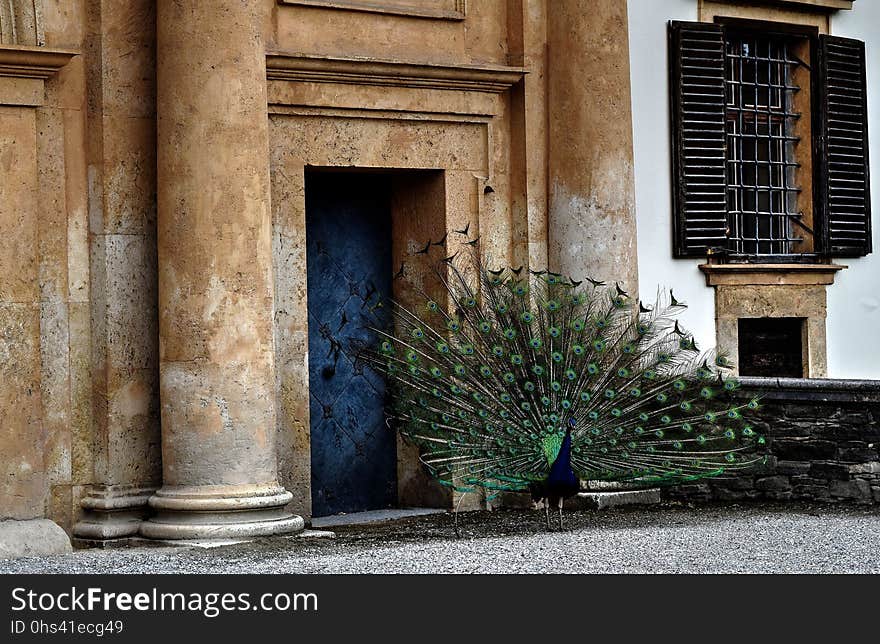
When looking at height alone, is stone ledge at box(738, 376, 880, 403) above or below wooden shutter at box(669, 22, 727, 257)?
below

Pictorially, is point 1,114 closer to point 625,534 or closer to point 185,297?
point 185,297

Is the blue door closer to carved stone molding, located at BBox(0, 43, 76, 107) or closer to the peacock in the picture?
the peacock

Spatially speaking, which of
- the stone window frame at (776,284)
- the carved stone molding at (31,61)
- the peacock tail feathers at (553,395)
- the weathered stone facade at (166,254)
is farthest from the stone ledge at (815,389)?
the carved stone molding at (31,61)

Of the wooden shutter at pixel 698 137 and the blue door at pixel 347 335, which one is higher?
the wooden shutter at pixel 698 137

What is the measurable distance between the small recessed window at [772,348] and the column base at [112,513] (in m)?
5.74

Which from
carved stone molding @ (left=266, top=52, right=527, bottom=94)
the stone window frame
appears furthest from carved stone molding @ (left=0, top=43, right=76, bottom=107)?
the stone window frame

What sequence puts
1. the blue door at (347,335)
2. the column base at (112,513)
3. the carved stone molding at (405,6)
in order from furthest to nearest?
the blue door at (347,335)
the carved stone molding at (405,6)
the column base at (112,513)

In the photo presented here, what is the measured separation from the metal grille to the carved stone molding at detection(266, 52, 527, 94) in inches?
99.3

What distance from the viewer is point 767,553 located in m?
9.02

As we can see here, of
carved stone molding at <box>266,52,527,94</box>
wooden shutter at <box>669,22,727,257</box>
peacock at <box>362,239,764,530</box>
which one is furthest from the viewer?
wooden shutter at <box>669,22,727,257</box>

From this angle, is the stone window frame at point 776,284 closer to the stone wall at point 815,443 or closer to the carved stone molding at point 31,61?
the stone wall at point 815,443

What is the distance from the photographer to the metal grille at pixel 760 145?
1377 cm

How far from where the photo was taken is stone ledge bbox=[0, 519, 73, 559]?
31.5ft

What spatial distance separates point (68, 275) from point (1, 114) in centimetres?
109
